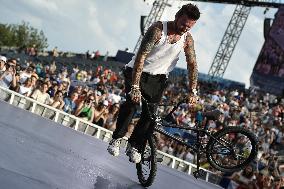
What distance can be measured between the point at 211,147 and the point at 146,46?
1.57 metres

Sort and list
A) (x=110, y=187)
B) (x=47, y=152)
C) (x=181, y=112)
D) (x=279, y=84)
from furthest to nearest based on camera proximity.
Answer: (x=279, y=84) → (x=181, y=112) → (x=47, y=152) → (x=110, y=187)

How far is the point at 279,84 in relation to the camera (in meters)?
27.0

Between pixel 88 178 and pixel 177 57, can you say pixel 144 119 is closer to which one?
pixel 177 57

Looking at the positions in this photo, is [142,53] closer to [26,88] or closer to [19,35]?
[26,88]

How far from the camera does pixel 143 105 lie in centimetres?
576

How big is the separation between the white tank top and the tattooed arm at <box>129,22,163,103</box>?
0.11 meters

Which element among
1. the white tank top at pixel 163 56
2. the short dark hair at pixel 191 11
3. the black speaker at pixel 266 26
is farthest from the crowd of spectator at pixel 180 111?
the black speaker at pixel 266 26

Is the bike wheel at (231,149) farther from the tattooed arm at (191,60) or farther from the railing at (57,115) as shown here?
the railing at (57,115)

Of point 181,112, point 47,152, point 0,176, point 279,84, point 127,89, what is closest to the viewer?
point 0,176

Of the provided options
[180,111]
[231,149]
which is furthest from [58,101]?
[231,149]

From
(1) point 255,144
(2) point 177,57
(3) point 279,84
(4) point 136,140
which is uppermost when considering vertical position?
(3) point 279,84

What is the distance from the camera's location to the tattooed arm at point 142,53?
5305 mm

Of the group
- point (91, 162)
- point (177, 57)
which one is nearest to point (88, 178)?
point (91, 162)

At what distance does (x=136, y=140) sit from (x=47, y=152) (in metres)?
1.19
